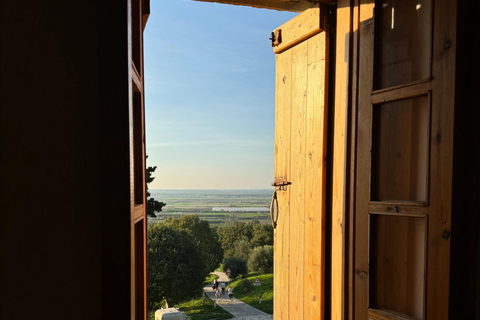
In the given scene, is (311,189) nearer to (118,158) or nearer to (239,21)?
(118,158)

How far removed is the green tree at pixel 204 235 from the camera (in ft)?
38.2

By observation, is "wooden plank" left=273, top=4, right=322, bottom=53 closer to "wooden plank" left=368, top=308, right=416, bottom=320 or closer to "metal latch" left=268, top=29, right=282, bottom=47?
"metal latch" left=268, top=29, right=282, bottom=47

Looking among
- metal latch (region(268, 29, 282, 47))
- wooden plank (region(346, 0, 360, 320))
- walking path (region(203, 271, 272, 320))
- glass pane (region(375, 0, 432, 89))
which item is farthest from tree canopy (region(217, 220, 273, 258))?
glass pane (region(375, 0, 432, 89))

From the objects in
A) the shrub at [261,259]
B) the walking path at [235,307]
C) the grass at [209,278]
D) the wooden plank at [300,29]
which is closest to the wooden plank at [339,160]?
the wooden plank at [300,29]

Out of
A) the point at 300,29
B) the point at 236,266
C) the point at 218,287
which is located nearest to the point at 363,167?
the point at 300,29

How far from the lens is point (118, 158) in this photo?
956mm

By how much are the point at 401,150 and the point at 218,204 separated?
8.88 metres

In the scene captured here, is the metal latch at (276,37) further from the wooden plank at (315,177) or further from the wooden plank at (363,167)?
the wooden plank at (363,167)

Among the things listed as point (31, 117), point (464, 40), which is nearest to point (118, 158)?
point (31, 117)

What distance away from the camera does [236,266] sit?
39.3ft

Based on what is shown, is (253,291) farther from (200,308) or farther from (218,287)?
(200,308)

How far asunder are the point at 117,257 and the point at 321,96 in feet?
5.03

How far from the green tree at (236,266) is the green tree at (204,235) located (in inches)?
9.6

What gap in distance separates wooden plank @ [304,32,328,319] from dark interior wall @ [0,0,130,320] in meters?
1.36
